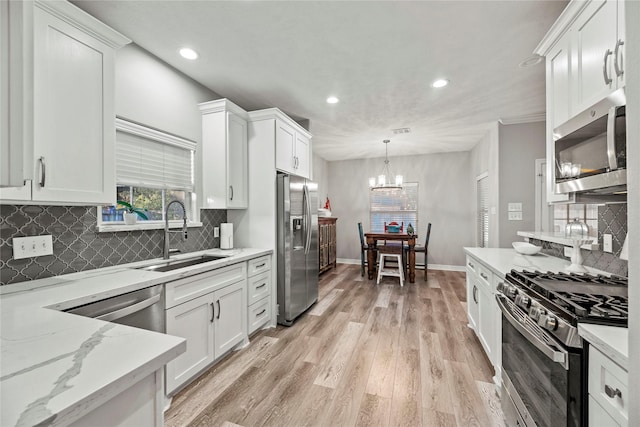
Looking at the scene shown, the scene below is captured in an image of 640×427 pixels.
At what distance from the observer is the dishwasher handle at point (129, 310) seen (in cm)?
139

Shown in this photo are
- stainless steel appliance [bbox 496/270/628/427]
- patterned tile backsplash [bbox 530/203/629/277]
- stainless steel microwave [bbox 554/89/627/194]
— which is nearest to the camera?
stainless steel appliance [bbox 496/270/628/427]

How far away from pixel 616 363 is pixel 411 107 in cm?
334

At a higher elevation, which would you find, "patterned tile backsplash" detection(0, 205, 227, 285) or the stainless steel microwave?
the stainless steel microwave

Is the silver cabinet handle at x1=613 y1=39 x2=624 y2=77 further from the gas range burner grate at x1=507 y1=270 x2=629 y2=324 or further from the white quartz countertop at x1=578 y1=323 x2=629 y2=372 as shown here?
the white quartz countertop at x1=578 y1=323 x2=629 y2=372

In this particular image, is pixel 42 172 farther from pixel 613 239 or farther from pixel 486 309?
pixel 613 239

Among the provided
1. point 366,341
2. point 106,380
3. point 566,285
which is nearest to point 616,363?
point 566,285

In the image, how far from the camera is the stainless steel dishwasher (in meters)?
1.36

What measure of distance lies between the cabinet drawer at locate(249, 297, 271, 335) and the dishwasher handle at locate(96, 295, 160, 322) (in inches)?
43.7

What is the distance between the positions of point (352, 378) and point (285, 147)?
2441mm

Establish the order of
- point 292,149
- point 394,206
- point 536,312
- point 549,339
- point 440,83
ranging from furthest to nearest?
1. point 394,206
2. point 292,149
3. point 440,83
4. point 536,312
5. point 549,339

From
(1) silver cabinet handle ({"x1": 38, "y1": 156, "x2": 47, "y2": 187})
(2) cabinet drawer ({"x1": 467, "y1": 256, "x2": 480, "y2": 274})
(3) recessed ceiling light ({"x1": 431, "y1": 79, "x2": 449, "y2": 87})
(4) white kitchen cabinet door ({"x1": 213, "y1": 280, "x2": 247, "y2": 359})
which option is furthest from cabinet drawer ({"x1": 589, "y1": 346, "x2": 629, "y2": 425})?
(3) recessed ceiling light ({"x1": 431, "y1": 79, "x2": 449, "y2": 87})

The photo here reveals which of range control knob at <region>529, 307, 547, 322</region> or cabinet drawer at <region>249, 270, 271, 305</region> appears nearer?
range control knob at <region>529, 307, 547, 322</region>

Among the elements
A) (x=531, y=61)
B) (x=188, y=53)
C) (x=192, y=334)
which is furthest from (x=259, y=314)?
(x=531, y=61)

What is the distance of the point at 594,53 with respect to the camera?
149 centimetres
